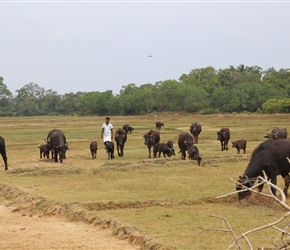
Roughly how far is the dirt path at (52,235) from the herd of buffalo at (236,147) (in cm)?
264

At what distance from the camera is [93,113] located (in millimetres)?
91062

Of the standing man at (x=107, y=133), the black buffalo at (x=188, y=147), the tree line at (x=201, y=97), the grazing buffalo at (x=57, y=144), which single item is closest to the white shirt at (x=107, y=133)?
the standing man at (x=107, y=133)

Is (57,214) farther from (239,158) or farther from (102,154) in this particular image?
(102,154)

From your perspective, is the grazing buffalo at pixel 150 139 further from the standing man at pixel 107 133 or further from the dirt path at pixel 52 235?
the dirt path at pixel 52 235

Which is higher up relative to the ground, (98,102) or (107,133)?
(98,102)

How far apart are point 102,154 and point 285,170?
12.6 meters

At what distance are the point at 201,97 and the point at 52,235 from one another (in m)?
70.9

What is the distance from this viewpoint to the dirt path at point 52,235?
984 centimetres

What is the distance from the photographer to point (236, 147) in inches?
952

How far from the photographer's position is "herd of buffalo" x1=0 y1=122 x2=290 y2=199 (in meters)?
12.9

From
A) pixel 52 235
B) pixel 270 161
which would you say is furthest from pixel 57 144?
pixel 52 235

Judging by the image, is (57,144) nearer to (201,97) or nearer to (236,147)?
(236,147)

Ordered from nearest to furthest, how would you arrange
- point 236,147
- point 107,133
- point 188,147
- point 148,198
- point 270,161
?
point 270,161 → point 148,198 → point 188,147 → point 107,133 → point 236,147

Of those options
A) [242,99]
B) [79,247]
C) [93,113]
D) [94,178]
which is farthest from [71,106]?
[79,247]
